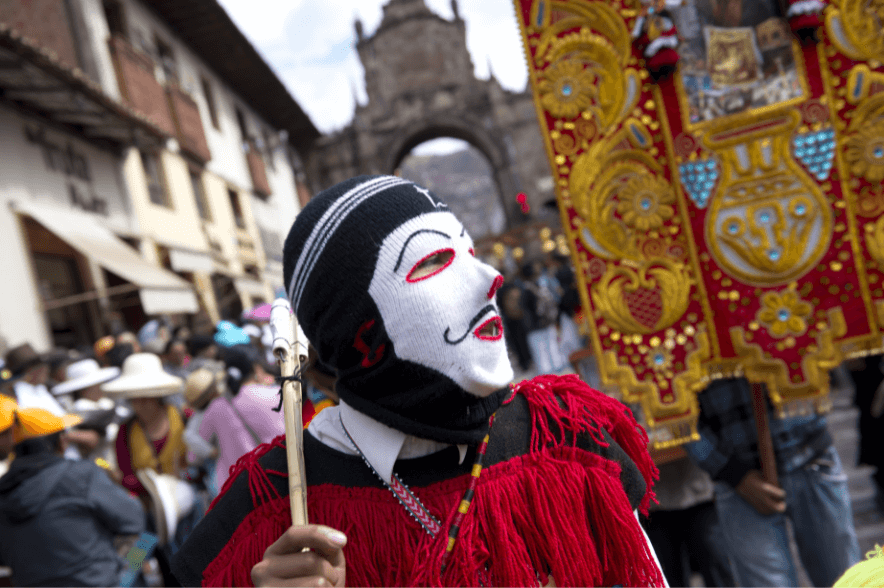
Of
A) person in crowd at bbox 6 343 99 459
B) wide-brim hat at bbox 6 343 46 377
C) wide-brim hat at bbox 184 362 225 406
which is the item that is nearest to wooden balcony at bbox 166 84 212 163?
wide-brim hat at bbox 6 343 46 377

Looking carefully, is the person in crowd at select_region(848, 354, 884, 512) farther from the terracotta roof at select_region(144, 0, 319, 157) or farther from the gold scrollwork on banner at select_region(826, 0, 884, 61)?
the terracotta roof at select_region(144, 0, 319, 157)

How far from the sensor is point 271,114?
2136 cm

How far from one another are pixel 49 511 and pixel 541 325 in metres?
6.53

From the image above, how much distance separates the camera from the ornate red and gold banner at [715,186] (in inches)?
80.7

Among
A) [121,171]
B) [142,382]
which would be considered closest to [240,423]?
[142,382]

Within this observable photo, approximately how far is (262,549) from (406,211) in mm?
691

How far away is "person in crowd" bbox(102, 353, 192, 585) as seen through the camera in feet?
12.4

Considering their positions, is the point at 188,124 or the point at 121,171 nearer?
the point at 121,171

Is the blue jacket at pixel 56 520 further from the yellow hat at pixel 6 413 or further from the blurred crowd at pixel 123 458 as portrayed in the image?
the yellow hat at pixel 6 413

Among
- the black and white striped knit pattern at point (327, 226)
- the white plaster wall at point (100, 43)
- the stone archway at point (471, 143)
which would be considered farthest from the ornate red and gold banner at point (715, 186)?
the stone archway at point (471, 143)

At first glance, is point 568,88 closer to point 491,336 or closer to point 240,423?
point 491,336

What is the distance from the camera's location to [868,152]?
2.01 metres

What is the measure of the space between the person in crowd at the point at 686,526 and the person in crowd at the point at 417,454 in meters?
1.62

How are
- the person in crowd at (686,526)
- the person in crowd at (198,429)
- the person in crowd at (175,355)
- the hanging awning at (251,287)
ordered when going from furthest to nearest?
1. the hanging awning at (251,287)
2. the person in crowd at (175,355)
3. the person in crowd at (198,429)
4. the person in crowd at (686,526)
